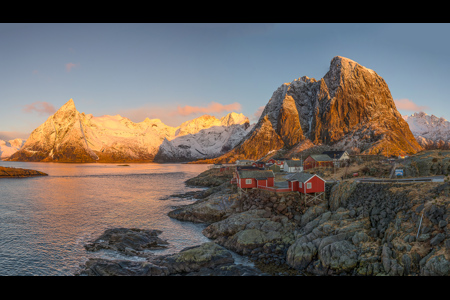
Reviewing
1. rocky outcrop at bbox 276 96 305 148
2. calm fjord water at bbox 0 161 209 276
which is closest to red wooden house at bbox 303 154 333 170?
calm fjord water at bbox 0 161 209 276

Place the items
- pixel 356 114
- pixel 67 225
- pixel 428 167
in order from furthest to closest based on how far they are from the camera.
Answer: pixel 356 114 < pixel 428 167 < pixel 67 225

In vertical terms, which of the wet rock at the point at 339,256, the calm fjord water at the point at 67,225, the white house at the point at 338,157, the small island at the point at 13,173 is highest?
the white house at the point at 338,157

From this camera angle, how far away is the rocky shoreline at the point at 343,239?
19547 mm

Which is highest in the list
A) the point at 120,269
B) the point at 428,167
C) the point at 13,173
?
the point at 428,167

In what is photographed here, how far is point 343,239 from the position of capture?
2394 cm

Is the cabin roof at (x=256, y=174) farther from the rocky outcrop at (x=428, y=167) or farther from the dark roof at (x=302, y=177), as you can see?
the rocky outcrop at (x=428, y=167)

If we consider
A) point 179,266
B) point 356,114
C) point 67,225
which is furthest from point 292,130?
point 179,266

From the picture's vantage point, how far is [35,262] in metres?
25.3

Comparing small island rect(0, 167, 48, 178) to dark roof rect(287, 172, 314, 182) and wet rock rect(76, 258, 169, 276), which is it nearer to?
wet rock rect(76, 258, 169, 276)

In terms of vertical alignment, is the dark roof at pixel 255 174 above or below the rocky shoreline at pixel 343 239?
above

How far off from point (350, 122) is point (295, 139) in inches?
1785

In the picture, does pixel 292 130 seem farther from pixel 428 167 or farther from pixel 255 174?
pixel 255 174

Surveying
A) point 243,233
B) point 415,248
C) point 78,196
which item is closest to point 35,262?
point 243,233

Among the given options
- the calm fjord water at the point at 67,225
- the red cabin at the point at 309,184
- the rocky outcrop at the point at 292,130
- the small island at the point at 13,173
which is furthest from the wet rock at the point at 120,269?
the rocky outcrop at the point at 292,130
